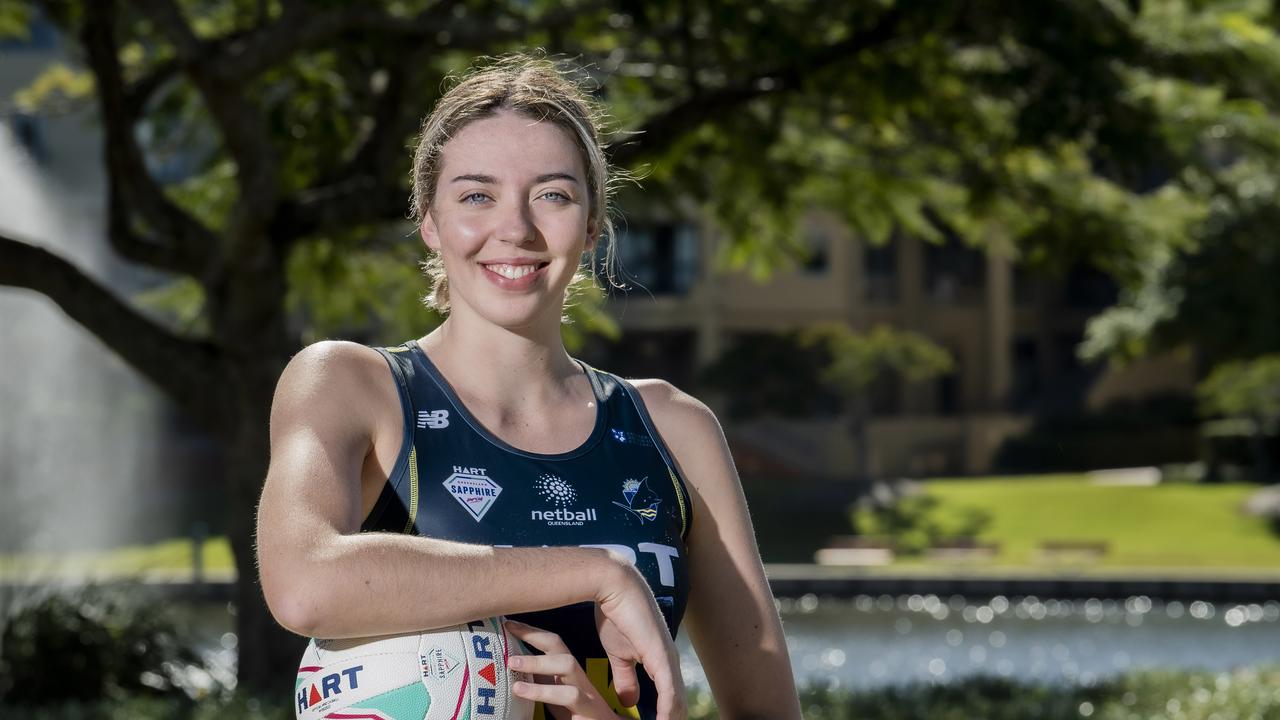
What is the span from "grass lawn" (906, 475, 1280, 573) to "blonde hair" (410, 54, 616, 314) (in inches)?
998

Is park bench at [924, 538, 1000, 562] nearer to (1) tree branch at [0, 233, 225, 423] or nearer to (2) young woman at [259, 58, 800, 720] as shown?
(1) tree branch at [0, 233, 225, 423]

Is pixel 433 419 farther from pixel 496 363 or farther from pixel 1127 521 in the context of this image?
pixel 1127 521

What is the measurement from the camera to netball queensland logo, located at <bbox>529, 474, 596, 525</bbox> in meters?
2.10

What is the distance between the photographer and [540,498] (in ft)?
6.92

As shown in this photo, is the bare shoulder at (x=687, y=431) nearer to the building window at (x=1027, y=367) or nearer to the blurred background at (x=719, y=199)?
the blurred background at (x=719, y=199)

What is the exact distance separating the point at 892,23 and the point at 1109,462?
37.1 metres

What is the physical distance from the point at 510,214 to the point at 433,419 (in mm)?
276

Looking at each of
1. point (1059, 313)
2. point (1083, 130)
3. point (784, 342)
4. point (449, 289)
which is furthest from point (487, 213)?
point (1059, 313)

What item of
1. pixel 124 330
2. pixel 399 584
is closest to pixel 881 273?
pixel 124 330

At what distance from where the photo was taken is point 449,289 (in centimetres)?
227

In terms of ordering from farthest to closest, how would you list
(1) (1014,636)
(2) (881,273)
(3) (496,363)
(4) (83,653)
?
(2) (881,273) → (1) (1014,636) → (4) (83,653) → (3) (496,363)

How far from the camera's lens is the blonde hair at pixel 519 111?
7.04 ft

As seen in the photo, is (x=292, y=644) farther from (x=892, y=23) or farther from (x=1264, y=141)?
(x=1264, y=141)

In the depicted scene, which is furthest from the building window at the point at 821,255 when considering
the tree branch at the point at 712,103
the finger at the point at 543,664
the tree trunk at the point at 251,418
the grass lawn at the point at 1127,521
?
the finger at the point at 543,664
